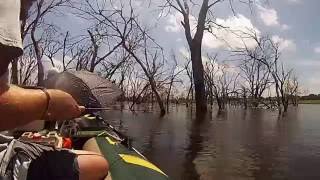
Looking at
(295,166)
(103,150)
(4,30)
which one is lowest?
(295,166)

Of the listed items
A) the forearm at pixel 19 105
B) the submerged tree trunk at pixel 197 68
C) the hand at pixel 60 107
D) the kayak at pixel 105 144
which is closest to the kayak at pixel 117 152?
the kayak at pixel 105 144

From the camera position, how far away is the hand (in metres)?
1.70

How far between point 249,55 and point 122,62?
10.3 meters

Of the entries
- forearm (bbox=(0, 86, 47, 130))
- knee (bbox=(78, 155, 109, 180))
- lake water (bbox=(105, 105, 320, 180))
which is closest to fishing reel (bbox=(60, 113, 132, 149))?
lake water (bbox=(105, 105, 320, 180))

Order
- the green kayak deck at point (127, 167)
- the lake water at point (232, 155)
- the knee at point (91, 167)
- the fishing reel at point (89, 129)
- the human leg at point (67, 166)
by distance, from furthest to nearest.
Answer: the lake water at point (232, 155)
the fishing reel at point (89, 129)
the green kayak deck at point (127, 167)
the knee at point (91, 167)
the human leg at point (67, 166)

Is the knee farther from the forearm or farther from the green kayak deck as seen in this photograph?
the green kayak deck

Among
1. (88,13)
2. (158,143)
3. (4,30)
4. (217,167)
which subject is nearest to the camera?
(4,30)

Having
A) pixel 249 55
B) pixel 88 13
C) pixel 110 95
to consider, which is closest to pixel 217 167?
pixel 110 95

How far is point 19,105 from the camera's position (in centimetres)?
157

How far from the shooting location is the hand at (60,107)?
67.0 inches

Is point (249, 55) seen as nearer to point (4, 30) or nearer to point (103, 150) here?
point (103, 150)

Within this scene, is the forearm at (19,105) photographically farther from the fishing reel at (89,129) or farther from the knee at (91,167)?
the fishing reel at (89,129)

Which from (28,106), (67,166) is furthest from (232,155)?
(28,106)

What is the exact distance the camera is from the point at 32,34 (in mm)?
20141
